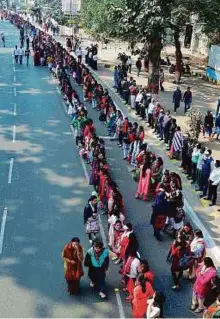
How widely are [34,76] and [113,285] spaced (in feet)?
75.2

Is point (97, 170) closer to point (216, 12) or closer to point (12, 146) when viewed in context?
point (12, 146)

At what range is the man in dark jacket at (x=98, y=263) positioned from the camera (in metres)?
8.64

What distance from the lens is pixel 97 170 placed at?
41.2ft

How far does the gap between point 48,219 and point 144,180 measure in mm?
2824

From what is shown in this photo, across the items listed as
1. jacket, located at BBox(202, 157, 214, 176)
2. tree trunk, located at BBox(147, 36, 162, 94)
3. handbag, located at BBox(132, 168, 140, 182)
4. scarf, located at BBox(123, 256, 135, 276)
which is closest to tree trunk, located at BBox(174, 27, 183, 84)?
tree trunk, located at BBox(147, 36, 162, 94)

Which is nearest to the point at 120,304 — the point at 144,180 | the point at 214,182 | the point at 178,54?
the point at 144,180

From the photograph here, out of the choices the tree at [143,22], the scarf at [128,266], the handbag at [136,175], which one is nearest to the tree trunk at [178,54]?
the tree at [143,22]

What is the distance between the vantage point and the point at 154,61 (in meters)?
25.2

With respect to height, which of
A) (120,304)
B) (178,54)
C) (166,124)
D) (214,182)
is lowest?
(120,304)

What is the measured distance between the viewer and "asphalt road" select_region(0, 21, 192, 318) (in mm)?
8680

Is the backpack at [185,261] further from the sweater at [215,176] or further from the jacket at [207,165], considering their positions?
the jacket at [207,165]

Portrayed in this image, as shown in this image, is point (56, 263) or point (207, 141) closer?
point (56, 263)

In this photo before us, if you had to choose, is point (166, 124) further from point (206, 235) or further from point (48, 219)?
point (48, 219)

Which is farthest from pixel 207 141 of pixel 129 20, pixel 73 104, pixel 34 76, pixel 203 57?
pixel 203 57
